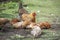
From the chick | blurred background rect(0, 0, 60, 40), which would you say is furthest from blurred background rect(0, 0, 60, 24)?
the chick

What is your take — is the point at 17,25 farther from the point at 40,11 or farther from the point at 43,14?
the point at 40,11

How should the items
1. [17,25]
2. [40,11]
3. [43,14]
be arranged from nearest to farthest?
[17,25]
[43,14]
[40,11]

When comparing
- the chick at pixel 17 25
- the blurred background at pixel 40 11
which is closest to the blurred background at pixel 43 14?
the blurred background at pixel 40 11

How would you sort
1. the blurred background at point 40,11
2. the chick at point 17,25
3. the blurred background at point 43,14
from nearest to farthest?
the blurred background at point 43,14 → the chick at point 17,25 → the blurred background at point 40,11

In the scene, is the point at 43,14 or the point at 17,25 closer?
the point at 17,25

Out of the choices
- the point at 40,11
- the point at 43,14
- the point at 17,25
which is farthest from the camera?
the point at 40,11

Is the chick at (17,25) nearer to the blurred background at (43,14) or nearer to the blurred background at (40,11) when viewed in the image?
the blurred background at (43,14)

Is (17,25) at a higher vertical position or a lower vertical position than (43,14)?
higher

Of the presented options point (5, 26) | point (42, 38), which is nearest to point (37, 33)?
point (42, 38)

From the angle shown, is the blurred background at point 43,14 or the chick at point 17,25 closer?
the blurred background at point 43,14

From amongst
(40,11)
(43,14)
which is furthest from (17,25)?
(40,11)

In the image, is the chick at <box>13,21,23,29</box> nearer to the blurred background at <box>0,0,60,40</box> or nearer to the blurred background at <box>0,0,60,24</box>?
the blurred background at <box>0,0,60,40</box>

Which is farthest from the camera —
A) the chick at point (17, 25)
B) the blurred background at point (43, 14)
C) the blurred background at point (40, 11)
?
the blurred background at point (40, 11)

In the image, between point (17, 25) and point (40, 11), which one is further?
point (40, 11)
